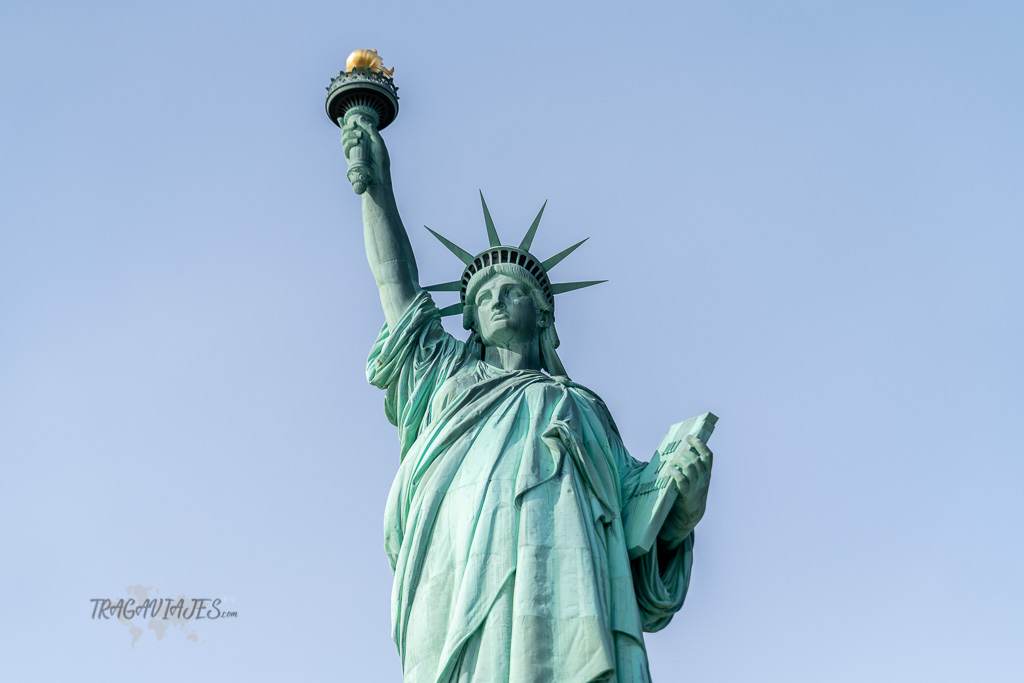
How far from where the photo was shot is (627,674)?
42.0 feet

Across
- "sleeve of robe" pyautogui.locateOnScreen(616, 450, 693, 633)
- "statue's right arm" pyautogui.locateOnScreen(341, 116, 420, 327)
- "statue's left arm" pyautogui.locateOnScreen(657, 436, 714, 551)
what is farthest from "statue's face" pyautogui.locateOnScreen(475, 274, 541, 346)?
"statue's left arm" pyautogui.locateOnScreen(657, 436, 714, 551)

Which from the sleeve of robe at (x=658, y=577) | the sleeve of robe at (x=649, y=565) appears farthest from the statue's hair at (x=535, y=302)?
the sleeve of robe at (x=658, y=577)

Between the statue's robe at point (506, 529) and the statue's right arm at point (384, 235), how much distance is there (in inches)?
10.2

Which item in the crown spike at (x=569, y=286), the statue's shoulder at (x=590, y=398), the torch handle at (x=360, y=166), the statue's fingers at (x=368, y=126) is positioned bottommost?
the statue's shoulder at (x=590, y=398)

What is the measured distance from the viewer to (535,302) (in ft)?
51.9

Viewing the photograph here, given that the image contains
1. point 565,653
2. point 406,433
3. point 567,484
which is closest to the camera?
point 565,653

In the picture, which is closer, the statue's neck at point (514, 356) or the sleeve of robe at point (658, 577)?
the sleeve of robe at point (658, 577)

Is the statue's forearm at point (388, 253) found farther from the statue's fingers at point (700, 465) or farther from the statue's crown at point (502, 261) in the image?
the statue's fingers at point (700, 465)

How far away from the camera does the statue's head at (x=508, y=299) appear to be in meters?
15.5

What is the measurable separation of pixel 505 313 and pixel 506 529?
9.18 feet

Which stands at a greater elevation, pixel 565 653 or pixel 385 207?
pixel 385 207

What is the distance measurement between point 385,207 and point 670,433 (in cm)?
364

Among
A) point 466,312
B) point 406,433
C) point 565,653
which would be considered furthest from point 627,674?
point 466,312

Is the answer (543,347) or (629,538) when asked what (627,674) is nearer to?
(629,538)
